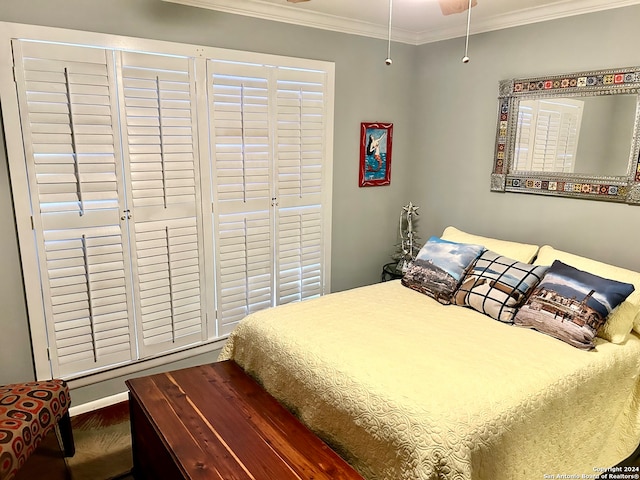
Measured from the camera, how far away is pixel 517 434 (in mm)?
1677

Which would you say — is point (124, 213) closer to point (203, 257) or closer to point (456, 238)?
point (203, 257)

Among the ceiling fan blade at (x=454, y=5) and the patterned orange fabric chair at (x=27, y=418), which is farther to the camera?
the ceiling fan blade at (x=454, y=5)

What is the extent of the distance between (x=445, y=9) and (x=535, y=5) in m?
1.01

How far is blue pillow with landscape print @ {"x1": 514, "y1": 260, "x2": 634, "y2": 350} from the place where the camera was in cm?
218

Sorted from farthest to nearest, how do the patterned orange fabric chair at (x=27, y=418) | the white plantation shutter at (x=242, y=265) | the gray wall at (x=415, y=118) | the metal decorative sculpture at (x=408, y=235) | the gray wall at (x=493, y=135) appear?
the metal decorative sculpture at (x=408, y=235)
the white plantation shutter at (x=242, y=265)
the gray wall at (x=493, y=135)
the gray wall at (x=415, y=118)
the patterned orange fabric chair at (x=27, y=418)

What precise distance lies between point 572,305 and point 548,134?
1.31m

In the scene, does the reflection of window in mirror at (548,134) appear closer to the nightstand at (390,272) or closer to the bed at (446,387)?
the bed at (446,387)

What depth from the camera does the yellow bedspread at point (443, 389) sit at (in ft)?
5.20

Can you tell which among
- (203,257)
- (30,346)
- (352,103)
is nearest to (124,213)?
(203,257)

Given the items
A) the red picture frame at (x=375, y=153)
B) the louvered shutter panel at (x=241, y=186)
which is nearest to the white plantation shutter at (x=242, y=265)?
the louvered shutter panel at (x=241, y=186)

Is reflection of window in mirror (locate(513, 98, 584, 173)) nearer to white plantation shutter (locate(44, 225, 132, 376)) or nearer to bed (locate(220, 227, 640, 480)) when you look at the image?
bed (locate(220, 227, 640, 480))

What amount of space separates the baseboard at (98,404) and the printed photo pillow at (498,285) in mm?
2164

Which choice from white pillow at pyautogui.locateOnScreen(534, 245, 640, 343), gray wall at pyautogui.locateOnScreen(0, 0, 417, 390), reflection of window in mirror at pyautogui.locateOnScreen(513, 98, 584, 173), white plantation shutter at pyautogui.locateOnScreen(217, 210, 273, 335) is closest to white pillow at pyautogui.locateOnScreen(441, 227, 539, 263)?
white pillow at pyautogui.locateOnScreen(534, 245, 640, 343)

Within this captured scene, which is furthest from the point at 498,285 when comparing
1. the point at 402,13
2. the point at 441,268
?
the point at 402,13
